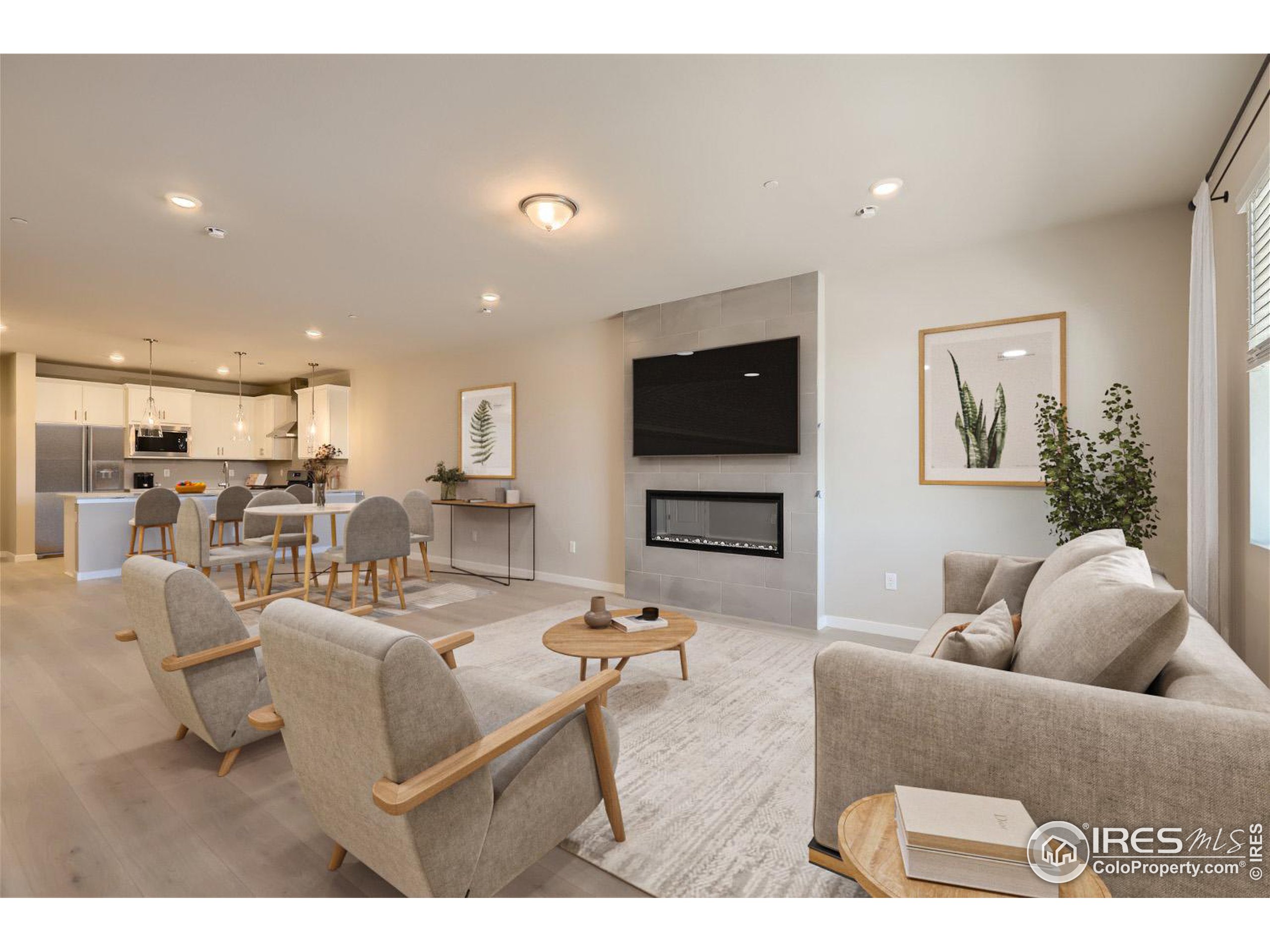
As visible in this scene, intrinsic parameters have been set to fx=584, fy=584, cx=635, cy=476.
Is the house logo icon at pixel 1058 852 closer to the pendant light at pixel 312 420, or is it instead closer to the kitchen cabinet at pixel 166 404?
the pendant light at pixel 312 420

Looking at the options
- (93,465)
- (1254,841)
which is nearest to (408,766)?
(1254,841)

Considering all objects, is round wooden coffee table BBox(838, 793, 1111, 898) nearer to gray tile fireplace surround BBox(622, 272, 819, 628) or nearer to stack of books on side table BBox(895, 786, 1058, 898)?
stack of books on side table BBox(895, 786, 1058, 898)

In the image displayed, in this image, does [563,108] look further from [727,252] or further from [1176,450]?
[1176,450]

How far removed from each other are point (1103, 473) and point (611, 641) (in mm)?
2849

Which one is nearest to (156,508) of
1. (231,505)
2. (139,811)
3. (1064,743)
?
(231,505)

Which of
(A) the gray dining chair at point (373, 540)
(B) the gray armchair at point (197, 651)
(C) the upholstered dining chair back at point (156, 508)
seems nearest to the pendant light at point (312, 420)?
(C) the upholstered dining chair back at point (156, 508)

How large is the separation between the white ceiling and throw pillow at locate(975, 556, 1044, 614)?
1.83 metres

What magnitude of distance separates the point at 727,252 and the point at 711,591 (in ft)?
8.19

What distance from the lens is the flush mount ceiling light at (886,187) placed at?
2.79 meters

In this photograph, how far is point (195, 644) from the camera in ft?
6.59

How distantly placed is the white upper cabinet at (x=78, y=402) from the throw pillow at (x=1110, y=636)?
32.7 feet

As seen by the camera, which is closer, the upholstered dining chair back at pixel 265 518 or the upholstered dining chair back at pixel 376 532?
the upholstered dining chair back at pixel 376 532

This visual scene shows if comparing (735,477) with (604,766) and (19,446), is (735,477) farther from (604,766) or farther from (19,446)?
(19,446)
